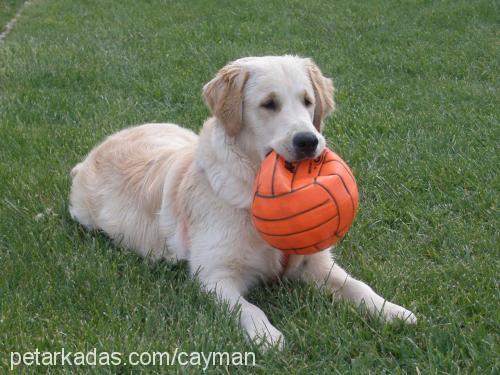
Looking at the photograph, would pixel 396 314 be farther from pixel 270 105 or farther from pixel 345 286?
pixel 270 105

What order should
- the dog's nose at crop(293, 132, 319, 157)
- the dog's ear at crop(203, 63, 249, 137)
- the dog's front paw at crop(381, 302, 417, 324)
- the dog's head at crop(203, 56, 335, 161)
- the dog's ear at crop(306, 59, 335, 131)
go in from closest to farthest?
the dog's front paw at crop(381, 302, 417, 324), the dog's nose at crop(293, 132, 319, 157), the dog's head at crop(203, 56, 335, 161), the dog's ear at crop(203, 63, 249, 137), the dog's ear at crop(306, 59, 335, 131)

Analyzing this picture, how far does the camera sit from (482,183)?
462 cm

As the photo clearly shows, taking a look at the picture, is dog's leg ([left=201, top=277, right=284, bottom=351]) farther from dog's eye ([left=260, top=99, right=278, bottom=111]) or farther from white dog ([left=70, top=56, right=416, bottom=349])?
dog's eye ([left=260, top=99, right=278, bottom=111])

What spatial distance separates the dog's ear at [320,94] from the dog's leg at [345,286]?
0.78 meters

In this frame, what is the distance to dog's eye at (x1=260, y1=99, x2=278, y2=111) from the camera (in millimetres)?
3434

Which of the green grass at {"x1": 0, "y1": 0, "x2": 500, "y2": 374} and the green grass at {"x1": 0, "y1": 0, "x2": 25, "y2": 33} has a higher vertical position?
the green grass at {"x1": 0, "y1": 0, "x2": 500, "y2": 374}

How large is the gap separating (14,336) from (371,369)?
158 centimetres

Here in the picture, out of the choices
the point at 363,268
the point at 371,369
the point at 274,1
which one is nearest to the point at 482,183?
the point at 363,268

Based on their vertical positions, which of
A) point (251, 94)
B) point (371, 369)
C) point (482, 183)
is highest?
point (251, 94)

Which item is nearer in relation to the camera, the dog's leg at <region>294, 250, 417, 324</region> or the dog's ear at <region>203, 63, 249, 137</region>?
the dog's leg at <region>294, 250, 417, 324</region>

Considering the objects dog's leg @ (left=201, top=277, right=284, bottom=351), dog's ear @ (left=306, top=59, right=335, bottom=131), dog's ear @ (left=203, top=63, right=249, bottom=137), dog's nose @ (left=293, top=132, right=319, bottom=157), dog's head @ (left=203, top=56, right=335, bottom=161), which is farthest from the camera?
dog's ear @ (left=306, top=59, right=335, bottom=131)

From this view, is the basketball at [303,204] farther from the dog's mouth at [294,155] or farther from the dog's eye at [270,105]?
the dog's eye at [270,105]

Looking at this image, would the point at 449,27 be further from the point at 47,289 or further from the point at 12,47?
the point at 47,289

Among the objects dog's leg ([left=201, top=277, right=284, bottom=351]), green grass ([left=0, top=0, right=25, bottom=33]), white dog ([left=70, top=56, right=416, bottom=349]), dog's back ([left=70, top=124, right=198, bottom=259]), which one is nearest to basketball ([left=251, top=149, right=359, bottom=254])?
white dog ([left=70, top=56, right=416, bottom=349])
